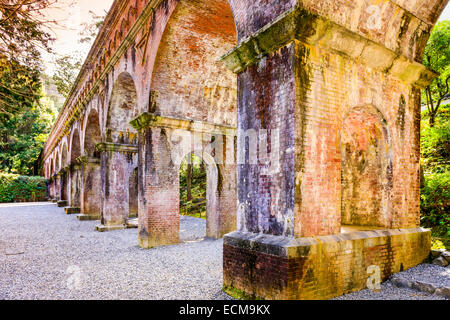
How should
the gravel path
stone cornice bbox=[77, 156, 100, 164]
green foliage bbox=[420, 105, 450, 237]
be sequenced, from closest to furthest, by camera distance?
1. the gravel path
2. green foliage bbox=[420, 105, 450, 237]
3. stone cornice bbox=[77, 156, 100, 164]

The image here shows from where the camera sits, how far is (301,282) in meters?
3.88

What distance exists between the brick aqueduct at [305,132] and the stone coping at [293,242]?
2 centimetres

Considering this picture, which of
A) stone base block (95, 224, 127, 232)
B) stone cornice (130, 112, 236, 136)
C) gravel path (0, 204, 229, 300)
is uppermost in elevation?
stone cornice (130, 112, 236, 136)

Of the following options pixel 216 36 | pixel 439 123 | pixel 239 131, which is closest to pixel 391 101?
pixel 239 131

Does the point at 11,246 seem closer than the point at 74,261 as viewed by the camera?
No

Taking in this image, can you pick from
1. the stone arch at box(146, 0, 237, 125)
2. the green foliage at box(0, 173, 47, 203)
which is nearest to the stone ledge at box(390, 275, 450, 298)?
the stone arch at box(146, 0, 237, 125)

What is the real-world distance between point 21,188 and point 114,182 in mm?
29468

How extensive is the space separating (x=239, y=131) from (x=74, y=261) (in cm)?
580

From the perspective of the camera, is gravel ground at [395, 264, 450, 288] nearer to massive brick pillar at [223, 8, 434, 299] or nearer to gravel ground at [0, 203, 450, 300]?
gravel ground at [0, 203, 450, 300]

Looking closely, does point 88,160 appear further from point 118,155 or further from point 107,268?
point 107,268

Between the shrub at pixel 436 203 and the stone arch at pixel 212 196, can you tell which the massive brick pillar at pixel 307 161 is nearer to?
the shrub at pixel 436 203

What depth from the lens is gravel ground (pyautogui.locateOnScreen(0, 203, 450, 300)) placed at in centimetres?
498

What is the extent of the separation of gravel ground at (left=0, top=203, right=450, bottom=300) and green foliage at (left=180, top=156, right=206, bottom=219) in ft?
27.3

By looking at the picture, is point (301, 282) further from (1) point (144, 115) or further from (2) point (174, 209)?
(1) point (144, 115)
